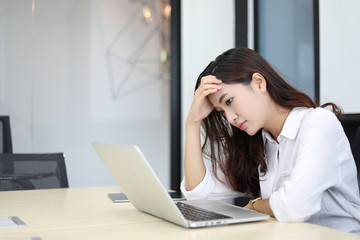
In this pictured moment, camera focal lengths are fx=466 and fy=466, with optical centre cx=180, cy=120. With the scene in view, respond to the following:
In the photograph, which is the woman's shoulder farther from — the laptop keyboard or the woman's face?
the laptop keyboard

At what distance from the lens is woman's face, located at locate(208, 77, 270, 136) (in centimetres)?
172

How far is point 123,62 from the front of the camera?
414cm

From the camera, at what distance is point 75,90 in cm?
396

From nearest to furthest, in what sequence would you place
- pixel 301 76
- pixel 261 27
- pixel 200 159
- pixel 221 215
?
pixel 221 215 → pixel 200 159 → pixel 301 76 → pixel 261 27

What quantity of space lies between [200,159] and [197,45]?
2.62 meters

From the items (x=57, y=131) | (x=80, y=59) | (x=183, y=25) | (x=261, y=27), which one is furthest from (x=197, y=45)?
(x=57, y=131)

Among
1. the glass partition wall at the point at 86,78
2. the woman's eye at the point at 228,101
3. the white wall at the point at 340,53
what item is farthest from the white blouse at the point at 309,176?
the glass partition wall at the point at 86,78

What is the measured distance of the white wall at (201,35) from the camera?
433 centimetres

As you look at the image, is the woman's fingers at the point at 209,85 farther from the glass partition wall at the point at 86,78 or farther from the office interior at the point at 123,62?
the glass partition wall at the point at 86,78

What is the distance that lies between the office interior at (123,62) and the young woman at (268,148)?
1532 mm

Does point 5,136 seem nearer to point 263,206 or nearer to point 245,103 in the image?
point 245,103

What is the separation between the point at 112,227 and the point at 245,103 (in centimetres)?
74

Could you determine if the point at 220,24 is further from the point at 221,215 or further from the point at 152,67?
the point at 221,215

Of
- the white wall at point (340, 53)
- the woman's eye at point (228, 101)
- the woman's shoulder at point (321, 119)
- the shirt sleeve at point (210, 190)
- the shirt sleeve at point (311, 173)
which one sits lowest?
the shirt sleeve at point (210, 190)
